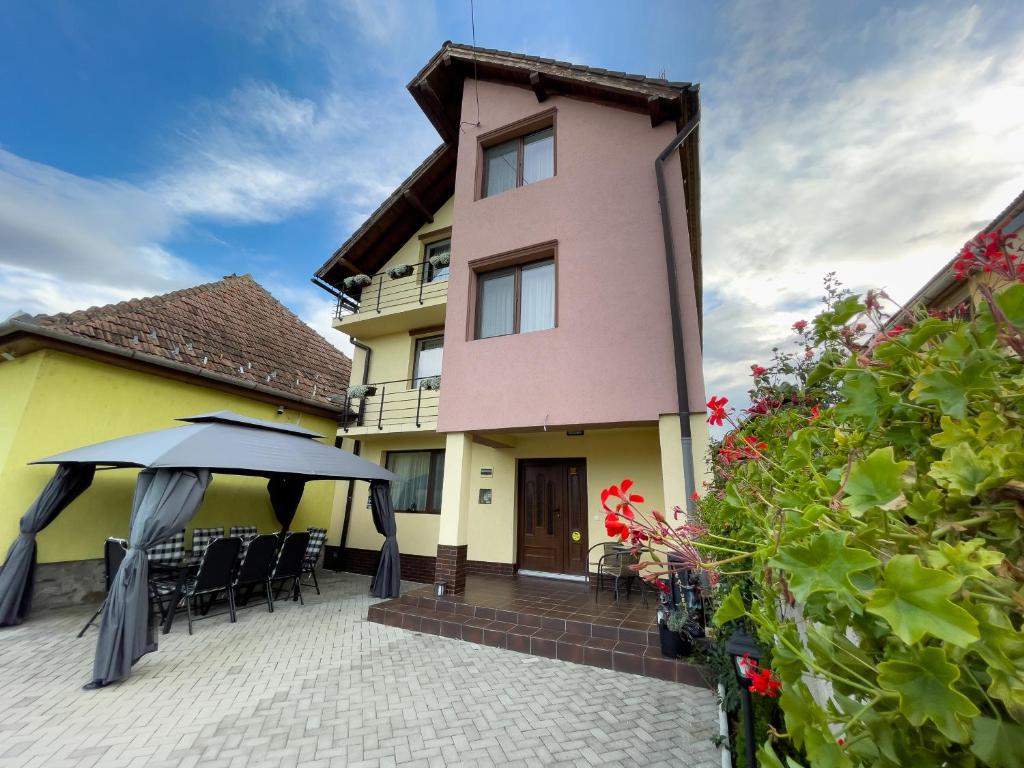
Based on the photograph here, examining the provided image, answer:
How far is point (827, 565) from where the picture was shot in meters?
0.55

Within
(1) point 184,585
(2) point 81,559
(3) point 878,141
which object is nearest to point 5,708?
(1) point 184,585

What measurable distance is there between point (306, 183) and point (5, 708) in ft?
40.2

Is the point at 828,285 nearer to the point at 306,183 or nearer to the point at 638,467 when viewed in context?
the point at 638,467

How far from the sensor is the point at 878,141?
440 centimetres

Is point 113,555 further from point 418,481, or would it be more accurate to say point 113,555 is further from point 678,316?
point 678,316

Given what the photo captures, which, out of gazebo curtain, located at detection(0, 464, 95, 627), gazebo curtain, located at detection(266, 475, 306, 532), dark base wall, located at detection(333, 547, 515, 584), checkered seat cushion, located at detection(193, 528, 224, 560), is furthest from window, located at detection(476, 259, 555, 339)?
gazebo curtain, located at detection(0, 464, 95, 627)

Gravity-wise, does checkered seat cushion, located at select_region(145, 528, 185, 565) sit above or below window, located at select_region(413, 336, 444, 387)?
below

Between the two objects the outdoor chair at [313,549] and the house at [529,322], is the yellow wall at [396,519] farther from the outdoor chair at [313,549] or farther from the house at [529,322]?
the outdoor chair at [313,549]

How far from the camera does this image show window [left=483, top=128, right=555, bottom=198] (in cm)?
773

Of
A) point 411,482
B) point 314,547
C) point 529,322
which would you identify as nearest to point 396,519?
point 411,482

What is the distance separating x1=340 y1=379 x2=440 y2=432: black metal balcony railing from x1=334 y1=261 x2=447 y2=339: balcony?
143 cm

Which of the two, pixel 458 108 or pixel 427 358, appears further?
pixel 427 358

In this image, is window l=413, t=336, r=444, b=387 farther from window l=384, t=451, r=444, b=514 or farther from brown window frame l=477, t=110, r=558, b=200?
brown window frame l=477, t=110, r=558, b=200

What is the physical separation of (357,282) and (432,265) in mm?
2053
